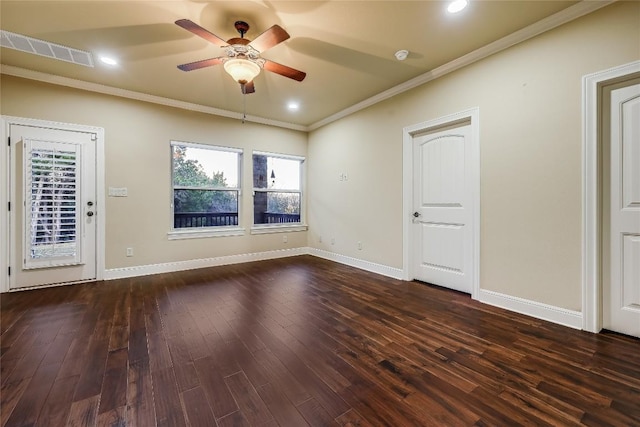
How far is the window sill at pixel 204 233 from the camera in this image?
4.45 m

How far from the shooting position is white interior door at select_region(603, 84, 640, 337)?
216 centimetres

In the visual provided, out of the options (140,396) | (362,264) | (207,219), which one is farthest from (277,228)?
(140,396)

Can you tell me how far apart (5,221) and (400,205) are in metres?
5.17

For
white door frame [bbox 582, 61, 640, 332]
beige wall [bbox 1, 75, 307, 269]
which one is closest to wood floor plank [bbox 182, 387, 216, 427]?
white door frame [bbox 582, 61, 640, 332]

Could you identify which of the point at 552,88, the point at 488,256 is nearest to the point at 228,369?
the point at 488,256

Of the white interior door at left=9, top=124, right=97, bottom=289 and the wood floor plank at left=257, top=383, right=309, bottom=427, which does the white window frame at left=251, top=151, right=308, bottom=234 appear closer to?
the white interior door at left=9, top=124, right=97, bottom=289

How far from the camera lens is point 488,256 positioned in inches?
116

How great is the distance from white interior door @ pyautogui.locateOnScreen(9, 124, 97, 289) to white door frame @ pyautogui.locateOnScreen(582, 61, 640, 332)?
226 inches

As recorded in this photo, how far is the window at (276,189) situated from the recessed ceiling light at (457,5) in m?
3.80

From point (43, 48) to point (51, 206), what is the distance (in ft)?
6.24

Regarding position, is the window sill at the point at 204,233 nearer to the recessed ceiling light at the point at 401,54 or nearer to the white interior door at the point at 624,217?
the recessed ceiling light at the point at 401,54

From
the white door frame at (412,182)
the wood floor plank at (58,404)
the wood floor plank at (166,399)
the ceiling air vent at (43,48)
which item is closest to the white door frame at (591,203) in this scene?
the white door frame at (412,182)

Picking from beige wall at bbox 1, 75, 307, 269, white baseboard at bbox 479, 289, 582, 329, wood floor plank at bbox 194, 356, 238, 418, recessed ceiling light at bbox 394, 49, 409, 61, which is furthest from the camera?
beige wall at bbox 1, 75, 307, 269

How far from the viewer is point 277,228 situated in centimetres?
551
